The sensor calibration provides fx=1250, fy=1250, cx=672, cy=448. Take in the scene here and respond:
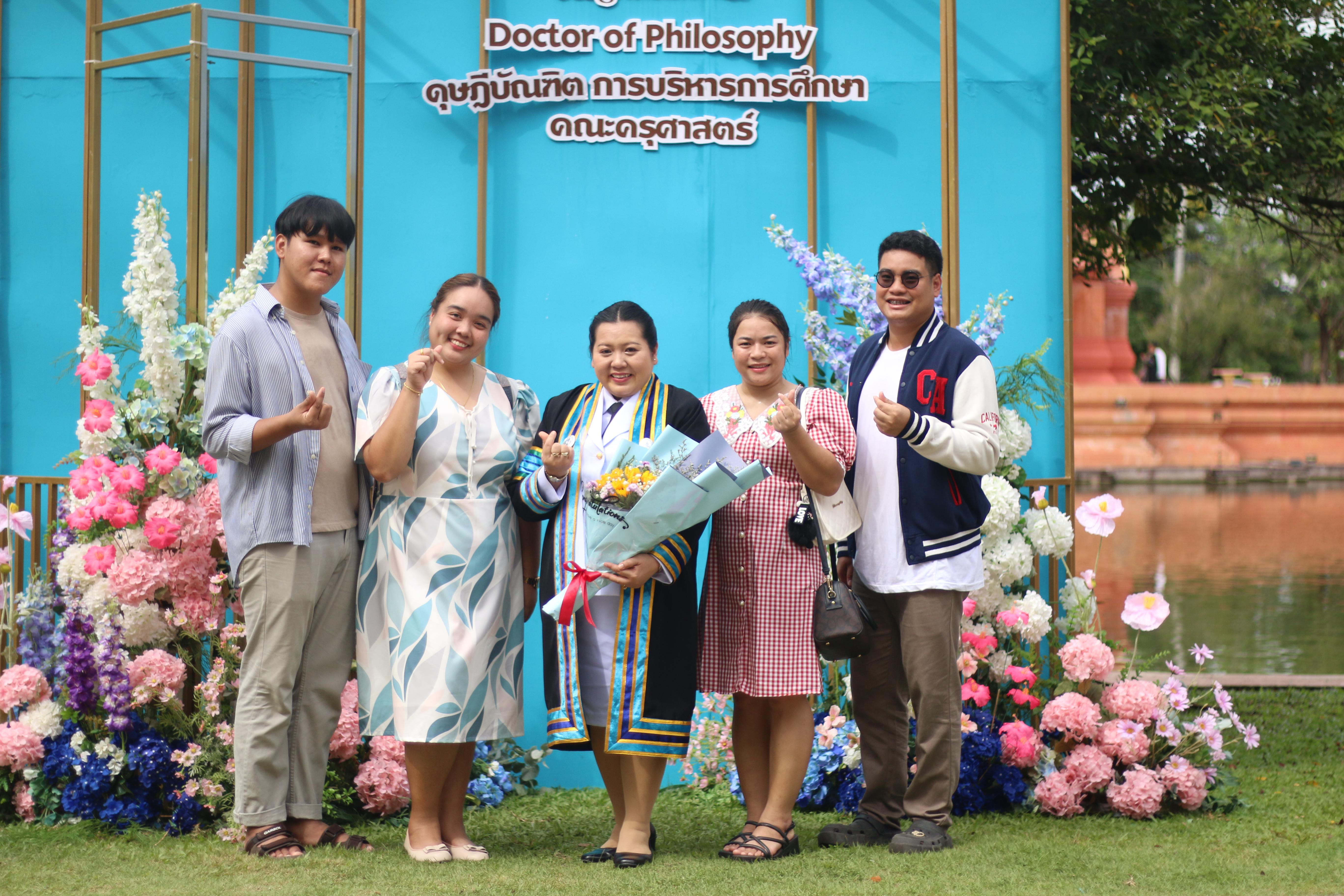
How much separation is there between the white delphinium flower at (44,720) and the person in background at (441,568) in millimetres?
1273

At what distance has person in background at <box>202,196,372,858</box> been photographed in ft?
11.3

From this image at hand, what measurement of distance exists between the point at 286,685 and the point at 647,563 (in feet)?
3.53

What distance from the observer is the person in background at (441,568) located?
341 centimetres

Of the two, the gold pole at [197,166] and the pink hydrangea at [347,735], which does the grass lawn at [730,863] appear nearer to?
the pink hydrangea at [347,735]

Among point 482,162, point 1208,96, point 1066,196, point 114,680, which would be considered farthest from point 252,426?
point 1208,96

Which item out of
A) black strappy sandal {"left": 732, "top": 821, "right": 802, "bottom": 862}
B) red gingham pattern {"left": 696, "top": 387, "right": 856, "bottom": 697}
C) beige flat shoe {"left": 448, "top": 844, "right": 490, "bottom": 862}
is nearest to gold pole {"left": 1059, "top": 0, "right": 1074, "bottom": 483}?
red gingham pattern {"left": 696, "top": 387, "right": 856, "bottom": 697}

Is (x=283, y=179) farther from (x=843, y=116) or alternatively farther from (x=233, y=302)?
(x=843, y=116)

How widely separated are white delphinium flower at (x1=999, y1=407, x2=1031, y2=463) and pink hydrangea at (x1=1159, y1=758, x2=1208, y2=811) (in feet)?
3.94

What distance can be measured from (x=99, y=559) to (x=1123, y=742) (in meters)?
3.42

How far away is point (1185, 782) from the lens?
4141 millimetres

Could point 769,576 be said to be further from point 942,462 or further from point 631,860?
point 631,860

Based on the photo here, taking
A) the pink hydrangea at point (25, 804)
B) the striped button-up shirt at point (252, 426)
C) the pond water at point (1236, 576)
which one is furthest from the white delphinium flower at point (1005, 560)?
the pond water at point (1236, 576)

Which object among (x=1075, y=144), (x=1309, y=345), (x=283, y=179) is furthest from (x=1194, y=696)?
(x=1309, y=345)

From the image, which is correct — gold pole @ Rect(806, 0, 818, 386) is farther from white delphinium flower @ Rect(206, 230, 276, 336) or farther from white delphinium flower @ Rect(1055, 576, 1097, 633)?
white delphinium flower @ Rect(206, 230, 276, 336)
